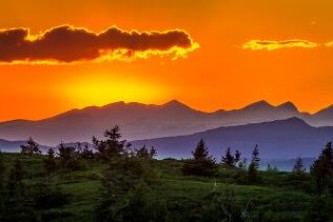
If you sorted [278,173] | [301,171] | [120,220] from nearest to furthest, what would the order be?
[120,220] < [301,171] < [278,173]

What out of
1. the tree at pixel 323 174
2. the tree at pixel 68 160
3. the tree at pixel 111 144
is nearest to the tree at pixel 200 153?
the tree at pixel 111 144

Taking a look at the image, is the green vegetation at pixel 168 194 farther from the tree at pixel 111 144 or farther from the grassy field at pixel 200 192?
the tree at pixel 111 144

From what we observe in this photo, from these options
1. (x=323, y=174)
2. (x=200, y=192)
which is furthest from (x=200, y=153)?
(x=200, y=192)

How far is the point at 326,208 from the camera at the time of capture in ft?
159

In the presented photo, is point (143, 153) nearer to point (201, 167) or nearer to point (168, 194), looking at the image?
point (201, 167)

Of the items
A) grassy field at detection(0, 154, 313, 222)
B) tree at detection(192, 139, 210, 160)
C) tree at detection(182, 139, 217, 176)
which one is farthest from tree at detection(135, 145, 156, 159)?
tree at detection(192, 139, 210, 160)

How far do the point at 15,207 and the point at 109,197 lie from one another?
8.05 metres

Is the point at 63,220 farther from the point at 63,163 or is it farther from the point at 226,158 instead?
the point at 226,158

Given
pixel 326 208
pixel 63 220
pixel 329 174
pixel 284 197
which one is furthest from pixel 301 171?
pixel 63 220

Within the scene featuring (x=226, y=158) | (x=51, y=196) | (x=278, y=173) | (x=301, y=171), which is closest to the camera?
(x=51, y=196)

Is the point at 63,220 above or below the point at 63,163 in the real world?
below

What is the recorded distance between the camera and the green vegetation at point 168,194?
52531mm

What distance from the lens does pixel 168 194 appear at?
59688 millimetres

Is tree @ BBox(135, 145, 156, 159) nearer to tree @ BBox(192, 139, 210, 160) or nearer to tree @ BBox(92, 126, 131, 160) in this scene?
tree @ BBox(92, 126, 131, 160)
